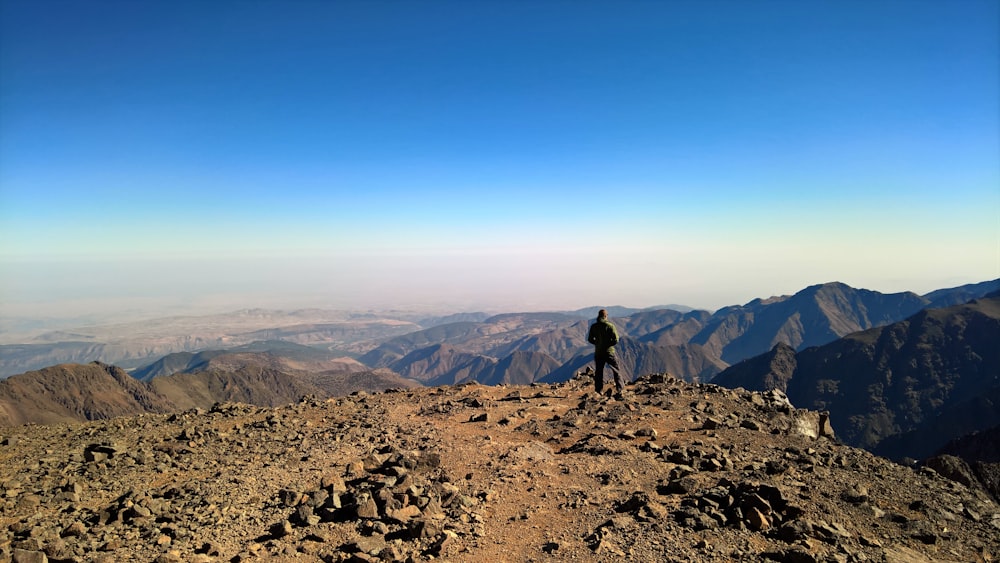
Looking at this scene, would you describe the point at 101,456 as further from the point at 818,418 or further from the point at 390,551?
the point at 818,418

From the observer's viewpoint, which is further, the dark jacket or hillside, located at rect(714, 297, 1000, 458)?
hillside, located at rect(714, 297, 1000, 458)

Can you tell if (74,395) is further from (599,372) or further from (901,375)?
(901,375)

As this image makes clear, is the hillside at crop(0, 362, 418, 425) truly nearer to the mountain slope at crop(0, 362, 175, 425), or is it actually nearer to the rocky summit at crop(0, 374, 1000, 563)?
the mountain slope at crop(0, 362, 175, 425)

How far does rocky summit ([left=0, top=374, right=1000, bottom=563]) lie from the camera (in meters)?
8.70

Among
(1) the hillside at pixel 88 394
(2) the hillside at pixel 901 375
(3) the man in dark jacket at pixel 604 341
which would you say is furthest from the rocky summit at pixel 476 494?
(2) the hillside at pixel 901 375

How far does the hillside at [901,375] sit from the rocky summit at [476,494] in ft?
513

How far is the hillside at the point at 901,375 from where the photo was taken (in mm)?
159363

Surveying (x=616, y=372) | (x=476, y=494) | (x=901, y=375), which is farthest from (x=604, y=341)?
(x=901, y=375)

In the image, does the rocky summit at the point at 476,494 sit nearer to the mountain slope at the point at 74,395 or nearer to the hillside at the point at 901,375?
the mountain slope at the point at 74,395

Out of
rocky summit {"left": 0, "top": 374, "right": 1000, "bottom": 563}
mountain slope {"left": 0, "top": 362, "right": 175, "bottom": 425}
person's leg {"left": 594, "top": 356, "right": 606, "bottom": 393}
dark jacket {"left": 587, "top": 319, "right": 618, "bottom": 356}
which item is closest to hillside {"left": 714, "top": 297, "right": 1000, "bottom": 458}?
person's leg {"left": 594, "top": 356, "right": 606, "bottom": 393}

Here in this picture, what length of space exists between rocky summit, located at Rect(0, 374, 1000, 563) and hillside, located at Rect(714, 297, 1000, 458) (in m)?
156

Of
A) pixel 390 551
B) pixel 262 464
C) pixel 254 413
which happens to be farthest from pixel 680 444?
pixel 254 413

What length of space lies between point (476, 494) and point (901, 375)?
216 m

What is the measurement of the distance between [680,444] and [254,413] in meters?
14.3
